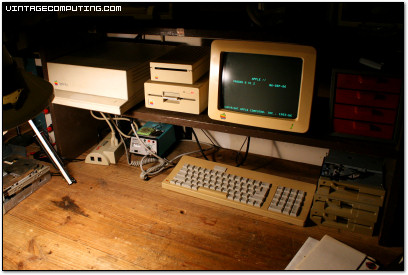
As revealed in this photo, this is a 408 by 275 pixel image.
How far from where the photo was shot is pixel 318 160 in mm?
1606

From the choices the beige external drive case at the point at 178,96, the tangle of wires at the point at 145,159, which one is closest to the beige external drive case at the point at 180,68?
the beige external drive case at the point at 178,96

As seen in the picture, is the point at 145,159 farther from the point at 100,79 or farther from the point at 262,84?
the point at 262,84

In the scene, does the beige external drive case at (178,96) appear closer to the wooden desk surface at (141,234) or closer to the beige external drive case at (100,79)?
the beige external drive case at (100,79)

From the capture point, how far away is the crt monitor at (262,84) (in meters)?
1.10

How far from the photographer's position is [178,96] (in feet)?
4.28

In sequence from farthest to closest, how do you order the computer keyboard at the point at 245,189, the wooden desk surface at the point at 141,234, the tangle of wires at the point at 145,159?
the tangle of wires at the point at 145,159
the computer keyboard at the point at 245,189
the wooden desk surface at the point at 141,234

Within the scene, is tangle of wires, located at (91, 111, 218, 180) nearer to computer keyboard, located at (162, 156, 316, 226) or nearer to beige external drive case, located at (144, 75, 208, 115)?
computer keyboard, located at (162, 156, 316, 226)

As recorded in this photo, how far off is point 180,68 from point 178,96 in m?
0.10

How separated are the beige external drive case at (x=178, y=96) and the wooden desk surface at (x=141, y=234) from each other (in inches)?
13.7

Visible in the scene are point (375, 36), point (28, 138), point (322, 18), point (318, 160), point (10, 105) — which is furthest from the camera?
point (28, 138)

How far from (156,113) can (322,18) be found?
0.69 metres

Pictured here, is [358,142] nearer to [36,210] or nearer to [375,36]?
[375,36]

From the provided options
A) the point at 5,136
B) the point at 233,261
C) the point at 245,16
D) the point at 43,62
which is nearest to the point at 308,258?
the point at 233,261

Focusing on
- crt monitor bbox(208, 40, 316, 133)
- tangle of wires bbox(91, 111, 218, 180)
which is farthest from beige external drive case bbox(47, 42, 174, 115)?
crt monitor bbox(208, 40, 316, 133)
